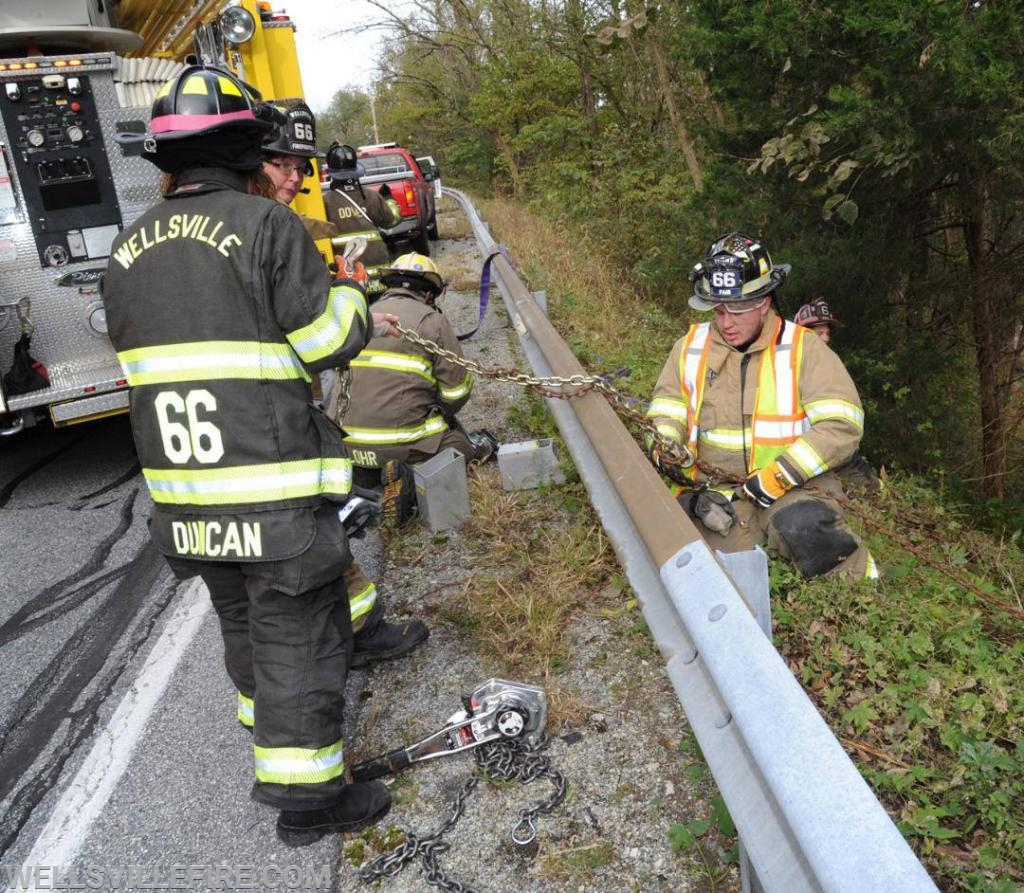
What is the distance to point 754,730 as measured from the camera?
1.58m

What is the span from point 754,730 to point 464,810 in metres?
1.13

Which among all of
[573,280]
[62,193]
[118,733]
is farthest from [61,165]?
[573,280]

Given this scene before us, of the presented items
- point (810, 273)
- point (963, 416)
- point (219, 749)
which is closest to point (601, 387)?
point (219, 749)

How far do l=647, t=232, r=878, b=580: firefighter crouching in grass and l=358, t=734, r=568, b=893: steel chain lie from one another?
1.43 metres

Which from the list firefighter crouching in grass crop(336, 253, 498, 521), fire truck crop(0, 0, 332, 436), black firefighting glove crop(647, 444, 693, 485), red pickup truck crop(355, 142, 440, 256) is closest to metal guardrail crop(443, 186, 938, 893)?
black firefighting glove crop(647, 444, 693, 485)

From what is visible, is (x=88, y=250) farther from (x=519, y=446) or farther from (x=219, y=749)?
(x=219, y=749)

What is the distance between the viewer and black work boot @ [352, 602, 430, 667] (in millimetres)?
3230

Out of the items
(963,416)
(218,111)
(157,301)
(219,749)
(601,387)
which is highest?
(218,111)

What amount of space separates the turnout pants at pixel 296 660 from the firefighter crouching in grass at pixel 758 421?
1714mm

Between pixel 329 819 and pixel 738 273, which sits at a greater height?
pixel 738 273

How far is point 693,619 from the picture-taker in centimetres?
197

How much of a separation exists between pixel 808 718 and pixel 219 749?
81.7 inches

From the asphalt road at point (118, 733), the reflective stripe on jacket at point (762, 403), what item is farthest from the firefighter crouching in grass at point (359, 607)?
the reflective stripe on jacket at point (762, 403)

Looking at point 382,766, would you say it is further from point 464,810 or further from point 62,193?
point 62,193
